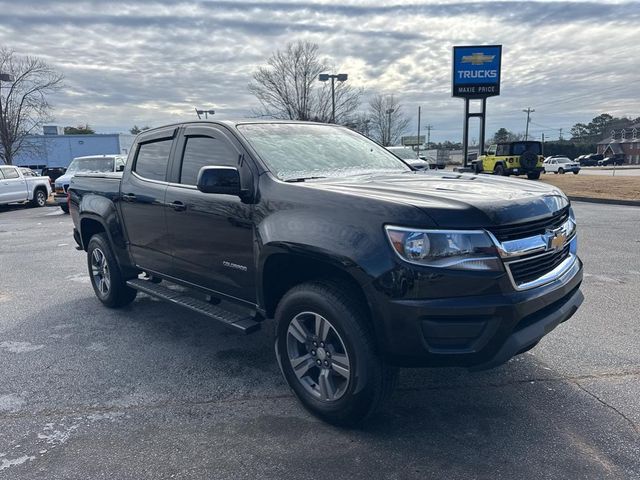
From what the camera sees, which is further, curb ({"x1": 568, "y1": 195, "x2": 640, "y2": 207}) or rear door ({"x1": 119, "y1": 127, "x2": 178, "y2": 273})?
curb ({"x1": 568, "y1": 195, "x2": 640, "y2": 207})

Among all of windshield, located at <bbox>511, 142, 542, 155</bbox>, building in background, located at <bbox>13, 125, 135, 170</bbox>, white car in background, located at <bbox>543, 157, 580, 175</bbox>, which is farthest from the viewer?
building in background, located at <bbox>13, 125, 135, 170</bbox>

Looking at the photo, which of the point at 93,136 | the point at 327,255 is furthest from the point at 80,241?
the point at 93,136

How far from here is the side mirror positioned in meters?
3.12

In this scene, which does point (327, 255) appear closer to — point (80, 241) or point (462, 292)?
point (462, 292)

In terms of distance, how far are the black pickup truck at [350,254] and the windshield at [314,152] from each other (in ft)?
0.05

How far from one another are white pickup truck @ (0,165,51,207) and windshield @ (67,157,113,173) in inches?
128

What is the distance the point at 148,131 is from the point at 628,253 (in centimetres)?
713

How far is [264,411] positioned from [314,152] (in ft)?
6.42

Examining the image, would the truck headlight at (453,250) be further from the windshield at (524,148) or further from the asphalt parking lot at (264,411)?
the windshield at (524,148)

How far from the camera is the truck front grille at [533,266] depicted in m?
2.56

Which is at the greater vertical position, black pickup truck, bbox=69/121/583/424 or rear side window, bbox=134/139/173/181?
rear side window, bbox=134/139/173/181

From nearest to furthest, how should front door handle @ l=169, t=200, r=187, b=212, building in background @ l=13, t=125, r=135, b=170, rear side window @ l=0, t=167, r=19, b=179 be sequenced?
front door handle @ l=169, t=200, r=187, b=212
rear side window @ l=0, t=167, r=19, b=179
building in background @ l=13, t=125, r=135, b=170

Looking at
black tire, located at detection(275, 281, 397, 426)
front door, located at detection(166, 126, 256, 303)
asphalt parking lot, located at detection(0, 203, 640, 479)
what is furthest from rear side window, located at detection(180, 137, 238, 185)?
asphalt parking lot, located at detection(0, 203, 640, 479)

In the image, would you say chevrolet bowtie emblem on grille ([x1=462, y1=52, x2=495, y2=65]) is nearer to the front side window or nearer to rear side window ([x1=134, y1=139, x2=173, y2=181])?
the front side window
